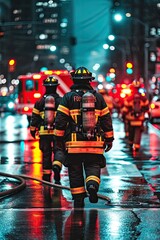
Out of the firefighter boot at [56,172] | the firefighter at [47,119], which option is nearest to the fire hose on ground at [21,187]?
the firefighter boot at [56,172]

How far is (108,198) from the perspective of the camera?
10.6 m

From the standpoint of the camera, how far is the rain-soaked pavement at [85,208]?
8266 mm

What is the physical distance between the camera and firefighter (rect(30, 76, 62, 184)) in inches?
500

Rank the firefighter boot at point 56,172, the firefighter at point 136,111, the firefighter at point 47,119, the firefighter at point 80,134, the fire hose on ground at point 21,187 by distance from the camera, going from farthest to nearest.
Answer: the firefighter at point 136,111 → the firefighter at point 47,119 → the firefighter boot at point 56,172 → the fire hose on ground at point 21,187 → the firefighter at point 80,134

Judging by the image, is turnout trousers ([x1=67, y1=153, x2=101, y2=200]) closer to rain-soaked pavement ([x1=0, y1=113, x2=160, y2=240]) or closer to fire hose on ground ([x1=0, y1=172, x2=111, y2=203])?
rain-soaked pavement ([x1=0, y1=113, x2=160, y2=240])

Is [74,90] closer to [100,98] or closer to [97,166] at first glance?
[100,98]

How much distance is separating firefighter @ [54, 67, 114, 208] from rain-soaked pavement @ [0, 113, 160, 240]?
18.6 inches

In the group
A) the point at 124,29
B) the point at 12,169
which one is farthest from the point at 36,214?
the point at 124,29

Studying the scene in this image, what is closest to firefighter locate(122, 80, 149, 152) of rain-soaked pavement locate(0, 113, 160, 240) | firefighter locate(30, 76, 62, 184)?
rain-soaked pavement locate(0, 113, 160, 240)

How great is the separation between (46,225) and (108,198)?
2087 mm

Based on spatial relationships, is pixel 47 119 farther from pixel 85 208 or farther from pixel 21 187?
pixel 85 208

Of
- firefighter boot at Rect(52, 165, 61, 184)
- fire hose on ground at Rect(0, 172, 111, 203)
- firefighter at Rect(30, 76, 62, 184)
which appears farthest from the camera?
firefighter at Rect(30, 76, 62, 184)

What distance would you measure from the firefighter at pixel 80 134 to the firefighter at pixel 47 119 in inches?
111

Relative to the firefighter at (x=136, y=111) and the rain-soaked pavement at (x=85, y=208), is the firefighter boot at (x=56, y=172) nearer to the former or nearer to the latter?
the rain-soaked pavement at (x=85, y=208)
